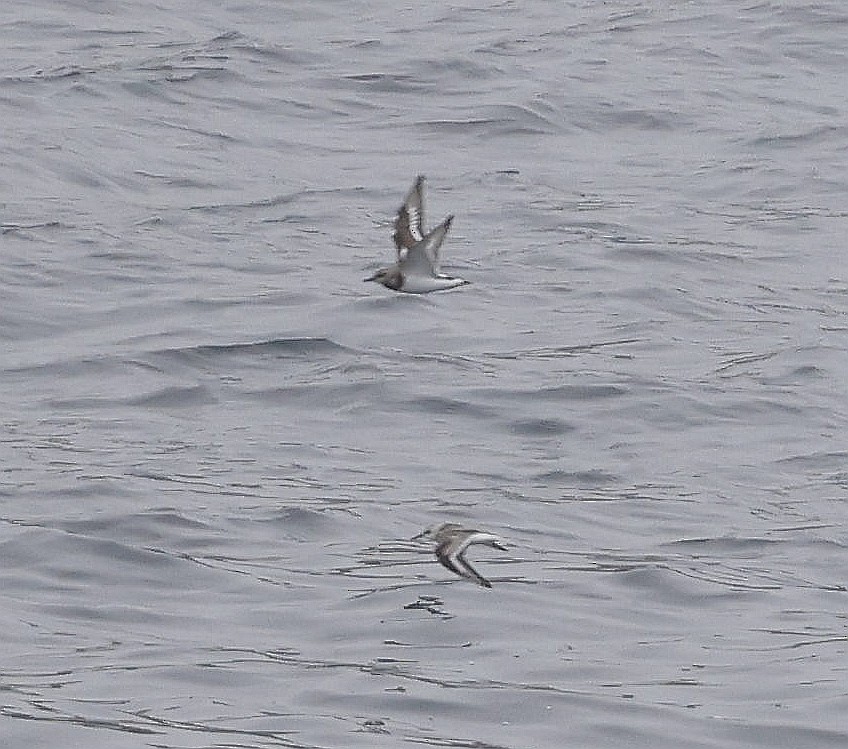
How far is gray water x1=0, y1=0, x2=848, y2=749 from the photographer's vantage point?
9.37 meters

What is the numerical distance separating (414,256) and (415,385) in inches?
122

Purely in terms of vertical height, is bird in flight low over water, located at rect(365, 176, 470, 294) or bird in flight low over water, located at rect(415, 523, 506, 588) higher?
bird in flight low over water, located at rect(365, 176, 470, 294)

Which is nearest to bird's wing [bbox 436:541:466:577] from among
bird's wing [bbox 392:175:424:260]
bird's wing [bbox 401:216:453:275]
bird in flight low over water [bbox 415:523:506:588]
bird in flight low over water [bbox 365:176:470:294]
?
bird in flight low over water [bbox 415:523:506:588]

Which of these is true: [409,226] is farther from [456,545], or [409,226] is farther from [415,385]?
[415,385]

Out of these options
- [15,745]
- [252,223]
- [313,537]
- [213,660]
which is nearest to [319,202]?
[252,223]

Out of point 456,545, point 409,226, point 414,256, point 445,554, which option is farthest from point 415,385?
point 445,554

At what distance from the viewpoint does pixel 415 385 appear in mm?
14141

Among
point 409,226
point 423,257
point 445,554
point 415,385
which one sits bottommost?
point 415,385

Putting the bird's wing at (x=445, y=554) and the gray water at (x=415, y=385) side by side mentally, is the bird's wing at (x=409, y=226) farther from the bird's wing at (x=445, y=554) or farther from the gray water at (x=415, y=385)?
the bird's wing at (x=445, y=554)

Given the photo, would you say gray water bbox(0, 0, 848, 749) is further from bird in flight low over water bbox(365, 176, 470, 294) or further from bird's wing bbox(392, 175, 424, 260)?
bird's wing bbox(392, 175, 424, 260)

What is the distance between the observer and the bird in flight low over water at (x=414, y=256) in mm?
11008

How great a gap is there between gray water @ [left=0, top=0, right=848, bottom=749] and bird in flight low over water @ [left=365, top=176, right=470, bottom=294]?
127 centimetres

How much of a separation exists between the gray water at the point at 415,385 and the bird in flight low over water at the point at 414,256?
4.16 feet

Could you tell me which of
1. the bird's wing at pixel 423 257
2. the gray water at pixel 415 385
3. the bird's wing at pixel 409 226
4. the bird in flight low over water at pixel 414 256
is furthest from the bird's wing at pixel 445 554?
the bird's wing at pixel 409 226
